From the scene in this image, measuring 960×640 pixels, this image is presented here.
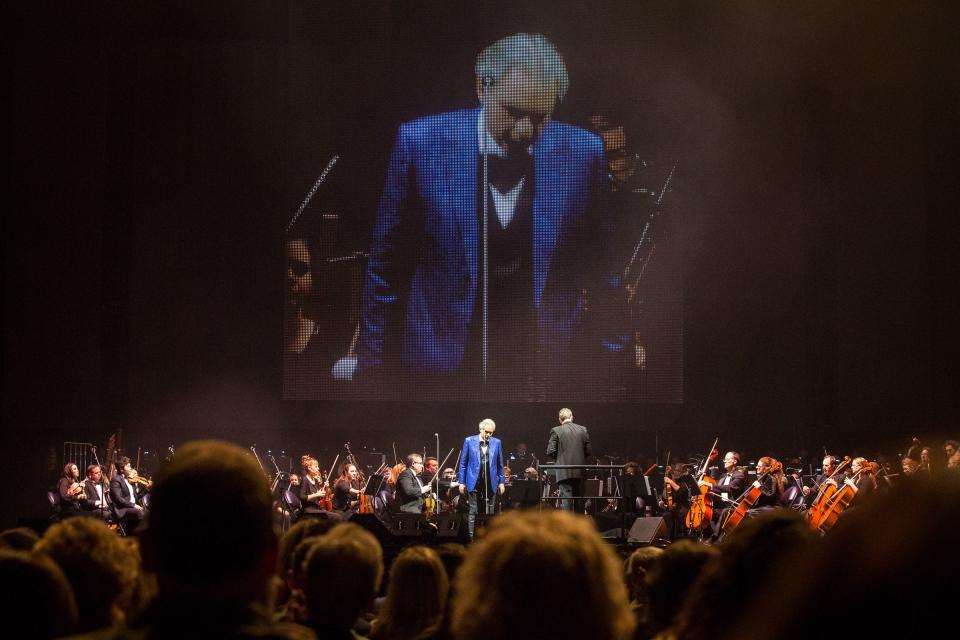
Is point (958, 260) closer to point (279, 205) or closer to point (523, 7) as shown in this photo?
point (523, 7)

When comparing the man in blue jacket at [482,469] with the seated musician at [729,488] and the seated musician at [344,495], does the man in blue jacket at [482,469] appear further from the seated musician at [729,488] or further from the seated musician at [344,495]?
the seated musician at [729,488]

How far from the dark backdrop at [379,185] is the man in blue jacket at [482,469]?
335 cm

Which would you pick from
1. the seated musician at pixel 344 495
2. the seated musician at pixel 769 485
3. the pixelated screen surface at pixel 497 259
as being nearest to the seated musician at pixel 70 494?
the pixelated screen surface at pixel 497 259

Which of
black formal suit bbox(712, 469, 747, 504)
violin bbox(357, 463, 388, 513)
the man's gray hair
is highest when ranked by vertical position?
the man's gray hair

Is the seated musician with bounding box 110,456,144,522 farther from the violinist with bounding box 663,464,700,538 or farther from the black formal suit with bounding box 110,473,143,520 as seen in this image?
the violinist with bounding box 663,464,700,538

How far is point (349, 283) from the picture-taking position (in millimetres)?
13938

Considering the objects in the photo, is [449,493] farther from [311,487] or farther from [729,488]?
[729,488]

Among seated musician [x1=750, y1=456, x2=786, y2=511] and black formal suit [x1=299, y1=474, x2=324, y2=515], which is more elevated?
seated musician [x1=750, y1=456, x2=786, y2=511]

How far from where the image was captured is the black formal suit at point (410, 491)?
12.1 m

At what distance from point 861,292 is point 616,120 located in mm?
4242

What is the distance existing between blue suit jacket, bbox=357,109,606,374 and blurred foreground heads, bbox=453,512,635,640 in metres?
12.5

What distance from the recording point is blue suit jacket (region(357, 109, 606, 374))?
13.8 meters

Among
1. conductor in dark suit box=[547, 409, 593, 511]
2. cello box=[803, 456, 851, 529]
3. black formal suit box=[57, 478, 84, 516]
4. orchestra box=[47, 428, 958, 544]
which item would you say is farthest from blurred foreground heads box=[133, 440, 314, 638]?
black formal suit box=[57, 478, 84, 516]

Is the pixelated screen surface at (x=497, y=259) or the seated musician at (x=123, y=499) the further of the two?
the pixelated screen surface at (x=497, y=259)
